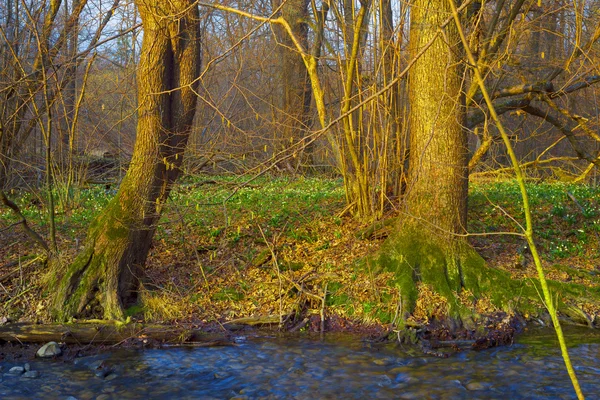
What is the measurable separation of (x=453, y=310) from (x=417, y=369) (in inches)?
57.8

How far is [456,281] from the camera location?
27.4ft

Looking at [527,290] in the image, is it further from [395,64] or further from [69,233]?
[69,233]

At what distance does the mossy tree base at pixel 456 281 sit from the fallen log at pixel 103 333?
2.52 meters

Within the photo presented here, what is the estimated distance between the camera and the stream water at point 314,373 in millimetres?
6207

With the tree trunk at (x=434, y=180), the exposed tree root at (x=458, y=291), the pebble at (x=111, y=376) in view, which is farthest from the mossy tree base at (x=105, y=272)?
the tree trunk at (x=434, y=180)

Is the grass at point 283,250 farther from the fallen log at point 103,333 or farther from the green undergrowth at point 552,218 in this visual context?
the fallen log at point 103,333

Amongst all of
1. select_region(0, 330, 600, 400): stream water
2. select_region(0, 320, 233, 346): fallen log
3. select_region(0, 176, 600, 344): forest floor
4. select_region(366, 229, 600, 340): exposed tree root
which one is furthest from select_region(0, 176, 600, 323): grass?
select_region(0, 330, 600, 400): stream water

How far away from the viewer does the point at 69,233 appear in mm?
10320

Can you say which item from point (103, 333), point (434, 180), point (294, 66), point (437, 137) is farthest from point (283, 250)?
point (294, 66)

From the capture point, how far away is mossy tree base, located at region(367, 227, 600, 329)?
26.8 feet

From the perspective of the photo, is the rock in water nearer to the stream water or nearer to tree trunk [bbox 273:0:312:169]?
the stream water

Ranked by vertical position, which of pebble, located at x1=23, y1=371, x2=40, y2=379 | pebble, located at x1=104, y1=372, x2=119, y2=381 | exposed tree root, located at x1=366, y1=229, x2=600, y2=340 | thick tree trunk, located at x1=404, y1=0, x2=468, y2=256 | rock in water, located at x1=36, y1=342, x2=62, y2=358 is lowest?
pebble, located at x1=104, y1=372, x2=119, y2=381

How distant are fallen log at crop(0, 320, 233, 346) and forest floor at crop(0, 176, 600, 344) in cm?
31

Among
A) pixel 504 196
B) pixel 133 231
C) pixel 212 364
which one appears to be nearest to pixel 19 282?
pixel 133 231
